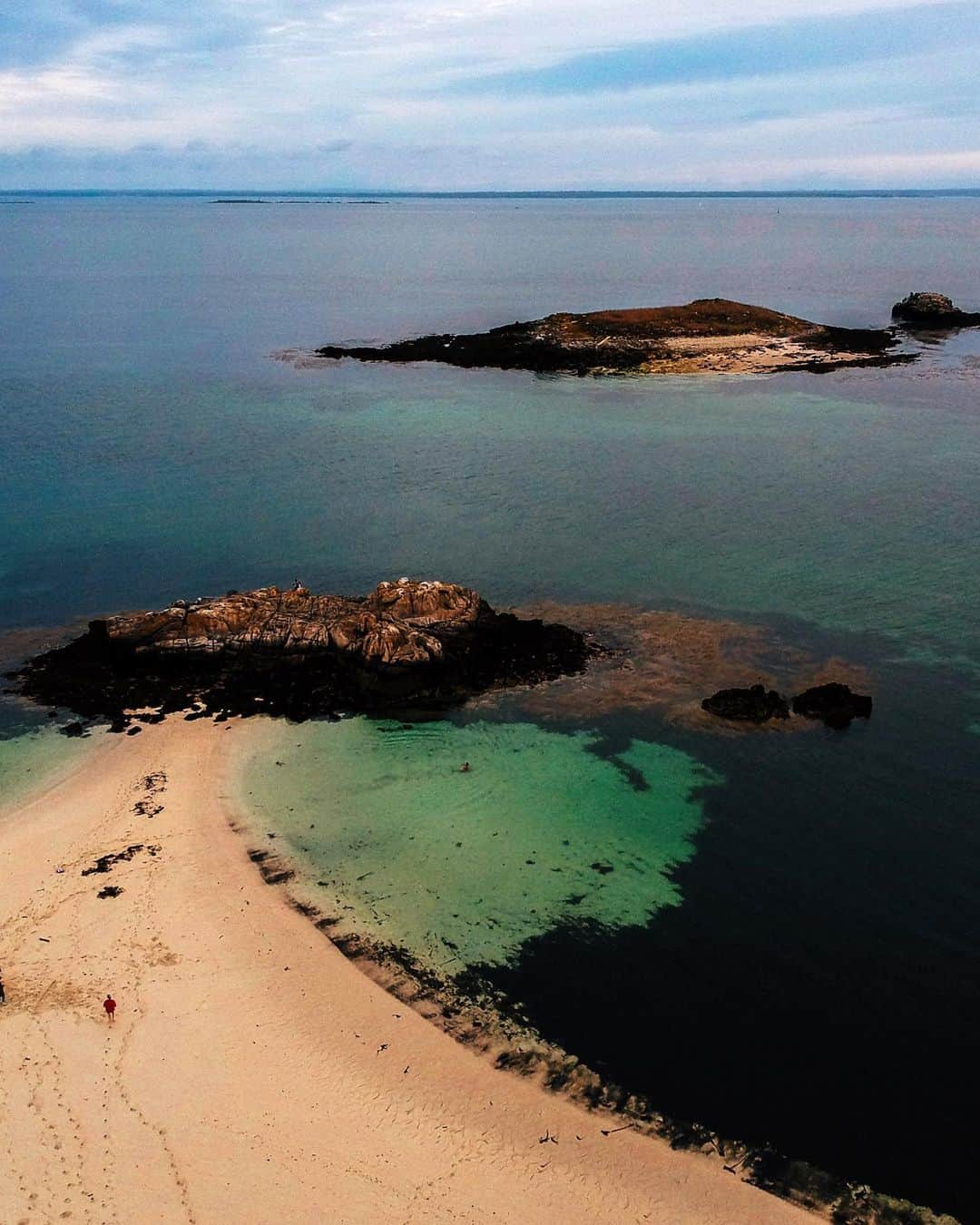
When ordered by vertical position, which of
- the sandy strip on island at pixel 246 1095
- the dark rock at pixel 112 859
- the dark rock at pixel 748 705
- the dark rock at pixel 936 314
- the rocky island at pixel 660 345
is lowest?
the sandy strip on island at pixel 246 1095

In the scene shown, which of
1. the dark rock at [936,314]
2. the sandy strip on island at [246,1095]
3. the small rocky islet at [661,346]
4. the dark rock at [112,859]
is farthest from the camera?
the dark rock at [936,314]

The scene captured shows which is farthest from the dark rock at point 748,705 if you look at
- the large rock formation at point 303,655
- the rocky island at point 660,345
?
the rocky island at point 660,345

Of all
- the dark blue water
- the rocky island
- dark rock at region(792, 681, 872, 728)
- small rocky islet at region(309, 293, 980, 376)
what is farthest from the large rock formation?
the rocky island

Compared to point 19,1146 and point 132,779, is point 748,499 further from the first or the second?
point 19,1146

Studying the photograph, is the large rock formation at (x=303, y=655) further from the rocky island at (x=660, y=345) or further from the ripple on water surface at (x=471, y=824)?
the rocky island at (x=660, y=345)

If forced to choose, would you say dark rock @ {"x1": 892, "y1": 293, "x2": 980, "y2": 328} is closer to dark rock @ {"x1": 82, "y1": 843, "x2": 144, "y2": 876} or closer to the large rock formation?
the large rock formation
